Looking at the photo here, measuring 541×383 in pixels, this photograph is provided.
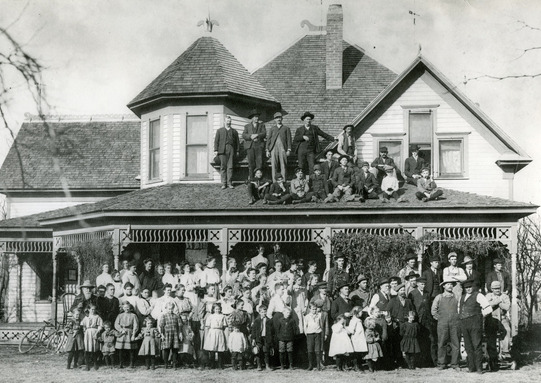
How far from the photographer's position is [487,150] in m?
21.2

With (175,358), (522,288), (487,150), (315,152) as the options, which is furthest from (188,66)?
(522,288)

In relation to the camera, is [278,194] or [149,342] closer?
[149,342]


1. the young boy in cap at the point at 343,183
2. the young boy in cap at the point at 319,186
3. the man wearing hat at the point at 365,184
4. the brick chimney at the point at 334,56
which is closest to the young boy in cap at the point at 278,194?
the young boy in cap at the point at 319,186

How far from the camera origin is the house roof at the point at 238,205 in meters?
18.4

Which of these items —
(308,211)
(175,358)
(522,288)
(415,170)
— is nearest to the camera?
(175,358)

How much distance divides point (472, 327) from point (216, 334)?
4.95 m

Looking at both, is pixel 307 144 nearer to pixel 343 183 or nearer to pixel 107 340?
pixel 343 183

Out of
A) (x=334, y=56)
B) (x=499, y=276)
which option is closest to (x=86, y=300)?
(x=499, y=276)

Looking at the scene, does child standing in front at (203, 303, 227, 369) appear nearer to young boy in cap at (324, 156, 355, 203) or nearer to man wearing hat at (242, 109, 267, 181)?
young boy in cap at (324, 156, 355, 203)

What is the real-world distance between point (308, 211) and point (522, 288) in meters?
22.0

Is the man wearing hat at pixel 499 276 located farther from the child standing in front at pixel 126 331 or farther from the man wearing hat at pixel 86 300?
the man wearing hat at pixel 86 300

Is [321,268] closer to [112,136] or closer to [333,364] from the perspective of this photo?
[333,364]

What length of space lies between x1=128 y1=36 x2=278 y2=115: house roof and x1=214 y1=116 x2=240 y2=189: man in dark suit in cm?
194

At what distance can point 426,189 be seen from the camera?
62.2ft
